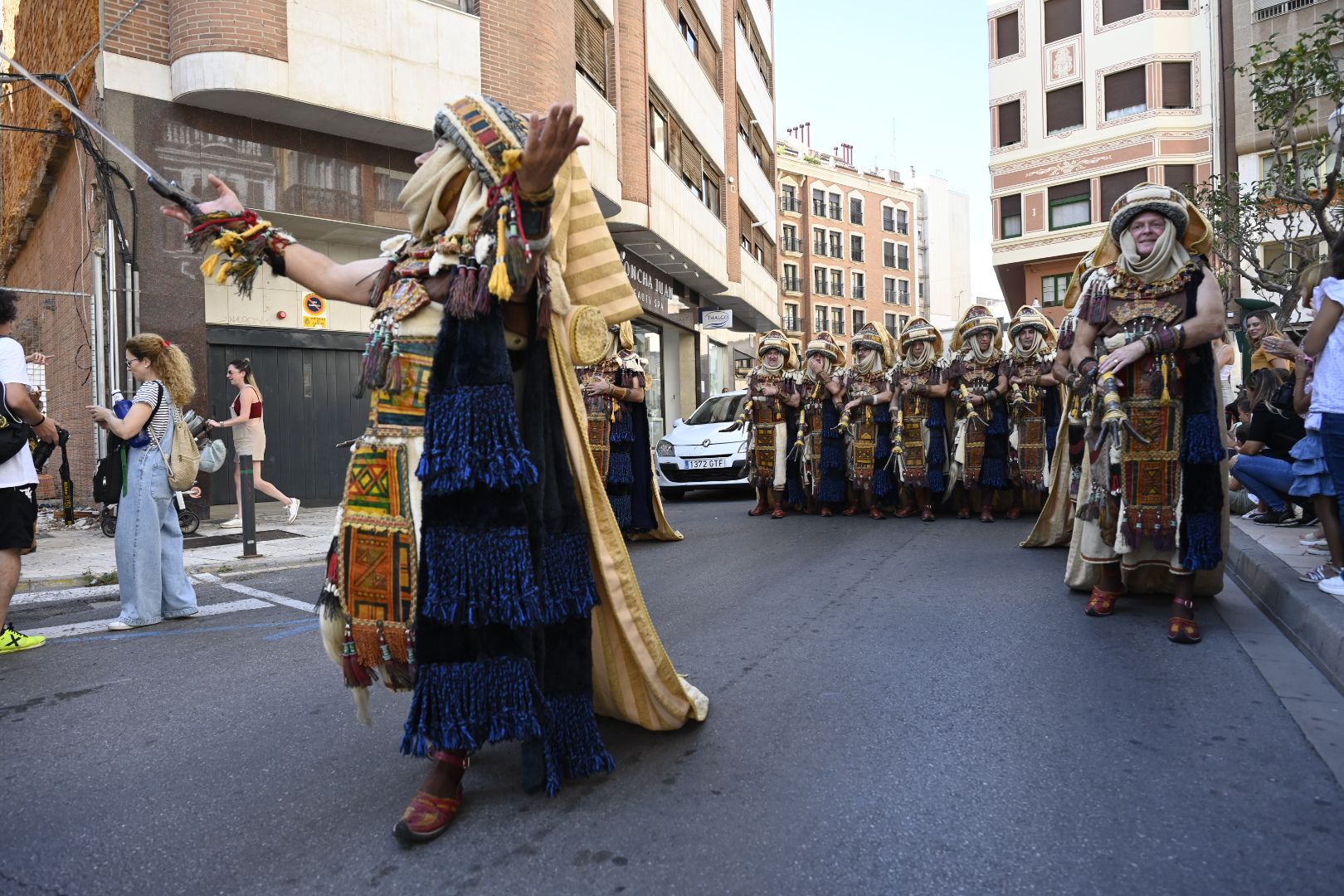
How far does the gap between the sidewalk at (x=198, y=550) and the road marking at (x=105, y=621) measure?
3.39ft

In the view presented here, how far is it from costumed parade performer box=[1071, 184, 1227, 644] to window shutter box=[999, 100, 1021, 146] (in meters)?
36.0

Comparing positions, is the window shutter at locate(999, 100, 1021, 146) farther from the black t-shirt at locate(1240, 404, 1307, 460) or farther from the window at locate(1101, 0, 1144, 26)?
the black t-shirt at locate(1240, 404, 1307, 460)

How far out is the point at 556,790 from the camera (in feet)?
9.44

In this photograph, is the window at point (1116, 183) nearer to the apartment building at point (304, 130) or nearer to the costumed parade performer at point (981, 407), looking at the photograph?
the apartment building at point (304, 130)

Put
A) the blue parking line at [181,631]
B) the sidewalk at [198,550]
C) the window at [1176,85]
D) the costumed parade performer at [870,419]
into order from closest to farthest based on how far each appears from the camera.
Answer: the blue parking line at [181,631], the sidewalk at [198,550], the costumed parade performer at [870,419], the window at [1176,85]

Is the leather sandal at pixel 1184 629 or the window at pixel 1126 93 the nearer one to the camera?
the leather sandal at pixel 1184 629

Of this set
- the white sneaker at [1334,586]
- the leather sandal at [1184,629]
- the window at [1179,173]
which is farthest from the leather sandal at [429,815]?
the window at [1179,173]

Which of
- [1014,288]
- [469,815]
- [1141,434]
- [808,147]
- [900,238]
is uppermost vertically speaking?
[808,147]

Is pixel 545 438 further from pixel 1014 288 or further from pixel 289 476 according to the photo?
pixel 1014 288

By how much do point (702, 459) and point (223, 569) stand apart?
688cm

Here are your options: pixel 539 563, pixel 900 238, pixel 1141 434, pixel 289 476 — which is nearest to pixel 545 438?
pixel 539 563

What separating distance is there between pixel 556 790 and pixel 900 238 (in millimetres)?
79206

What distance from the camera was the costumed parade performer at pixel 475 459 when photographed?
263cm

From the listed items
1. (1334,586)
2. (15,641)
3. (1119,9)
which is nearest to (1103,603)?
(1334,586)
